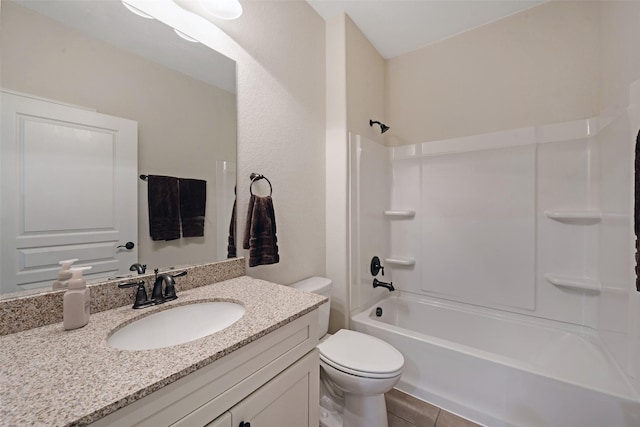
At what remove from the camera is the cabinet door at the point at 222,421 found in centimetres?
63

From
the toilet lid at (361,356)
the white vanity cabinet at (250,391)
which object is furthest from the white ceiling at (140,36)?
the toilet lid at (361,356)

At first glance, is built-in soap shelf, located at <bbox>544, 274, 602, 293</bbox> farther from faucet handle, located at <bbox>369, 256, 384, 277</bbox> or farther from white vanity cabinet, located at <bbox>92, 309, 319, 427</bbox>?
white vanity cabinet, located at <bbox>92, 309, 319, 427</bbox>

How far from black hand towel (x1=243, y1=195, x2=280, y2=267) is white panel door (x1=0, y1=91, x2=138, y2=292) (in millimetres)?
486

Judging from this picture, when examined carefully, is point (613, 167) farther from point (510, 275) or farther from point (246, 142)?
point (246, 142)

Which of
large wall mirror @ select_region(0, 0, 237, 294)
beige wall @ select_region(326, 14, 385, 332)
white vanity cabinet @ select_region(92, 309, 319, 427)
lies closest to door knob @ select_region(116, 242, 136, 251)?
large wall mirror @ select_region(0, 0, 237, 294)

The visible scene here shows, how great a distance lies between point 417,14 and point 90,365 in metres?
2.52

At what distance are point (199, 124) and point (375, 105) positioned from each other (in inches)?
63.2

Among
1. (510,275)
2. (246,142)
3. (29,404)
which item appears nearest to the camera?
(29,404)

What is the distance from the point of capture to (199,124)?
1.17 meters

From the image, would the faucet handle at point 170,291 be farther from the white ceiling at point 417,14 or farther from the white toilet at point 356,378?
the white ceiling at point 417,14

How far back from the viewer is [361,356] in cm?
130

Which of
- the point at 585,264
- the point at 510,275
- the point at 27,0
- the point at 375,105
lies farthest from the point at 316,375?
the point at 375,105

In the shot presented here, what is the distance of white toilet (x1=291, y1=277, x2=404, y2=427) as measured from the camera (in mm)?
1188

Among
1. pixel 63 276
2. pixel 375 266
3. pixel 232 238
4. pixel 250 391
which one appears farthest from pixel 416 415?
pixel 63 276
